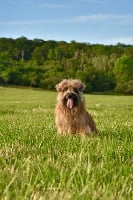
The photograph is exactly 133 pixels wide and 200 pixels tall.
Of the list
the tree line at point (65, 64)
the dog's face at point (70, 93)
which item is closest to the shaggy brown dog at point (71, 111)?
the dog's face at point (70, 93)

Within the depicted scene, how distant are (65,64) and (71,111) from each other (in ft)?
466

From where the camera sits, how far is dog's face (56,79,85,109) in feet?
33.3

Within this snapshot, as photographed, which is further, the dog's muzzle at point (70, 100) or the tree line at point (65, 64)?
the tree line at point (65, 64)

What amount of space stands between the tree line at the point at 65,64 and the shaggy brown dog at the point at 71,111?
69872mm

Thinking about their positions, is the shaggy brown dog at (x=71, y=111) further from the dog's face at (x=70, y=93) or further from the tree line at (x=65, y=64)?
the tree line at (x=65, y=64)

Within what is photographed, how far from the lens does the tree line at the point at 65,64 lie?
115544 millimetres

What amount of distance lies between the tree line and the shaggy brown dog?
69.9 metres

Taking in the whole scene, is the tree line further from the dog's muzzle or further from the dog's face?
the dog's muzzle

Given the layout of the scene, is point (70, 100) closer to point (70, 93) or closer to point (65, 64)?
point (70, 93)

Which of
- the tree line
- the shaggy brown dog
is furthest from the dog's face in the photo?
the tree line

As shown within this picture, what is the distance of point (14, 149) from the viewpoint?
6.50m

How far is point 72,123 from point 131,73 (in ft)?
453

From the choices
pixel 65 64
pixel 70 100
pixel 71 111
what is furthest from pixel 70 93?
pixel 65 64

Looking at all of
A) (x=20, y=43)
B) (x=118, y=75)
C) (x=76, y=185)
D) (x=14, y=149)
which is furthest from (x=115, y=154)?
(x=20, y=43)
